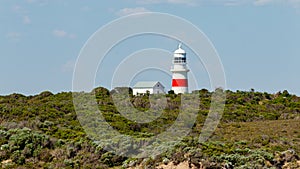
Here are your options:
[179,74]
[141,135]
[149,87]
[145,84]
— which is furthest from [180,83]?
[141,135]

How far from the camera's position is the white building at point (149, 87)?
46688mm

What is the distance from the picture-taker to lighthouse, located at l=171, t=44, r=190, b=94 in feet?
155

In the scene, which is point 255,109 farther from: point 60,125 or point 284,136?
point 60,125

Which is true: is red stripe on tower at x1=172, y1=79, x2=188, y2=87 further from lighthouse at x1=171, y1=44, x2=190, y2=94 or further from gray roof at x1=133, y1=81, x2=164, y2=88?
gray roof at x1=133, y1=81, x2=164, y2=88

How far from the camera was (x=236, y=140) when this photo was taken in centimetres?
2684

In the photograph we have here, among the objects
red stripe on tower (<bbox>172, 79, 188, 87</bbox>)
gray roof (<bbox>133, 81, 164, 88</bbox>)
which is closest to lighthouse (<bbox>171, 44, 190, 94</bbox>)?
red stripe on tower (<bbox>172, 79, 188, 87</bbox>)

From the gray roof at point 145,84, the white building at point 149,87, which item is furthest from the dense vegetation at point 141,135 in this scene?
the gray roof at point 145,84

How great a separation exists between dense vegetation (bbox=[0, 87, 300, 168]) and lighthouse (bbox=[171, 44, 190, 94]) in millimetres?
6832

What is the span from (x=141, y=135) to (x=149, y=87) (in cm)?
2080

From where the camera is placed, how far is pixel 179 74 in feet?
156

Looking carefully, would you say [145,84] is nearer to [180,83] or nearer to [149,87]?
[149,87]

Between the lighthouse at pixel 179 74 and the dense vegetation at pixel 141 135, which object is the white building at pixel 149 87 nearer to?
the lighthouse at pixel 179 74

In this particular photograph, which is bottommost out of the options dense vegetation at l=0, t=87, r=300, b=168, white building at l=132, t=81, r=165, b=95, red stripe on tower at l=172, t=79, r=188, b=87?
dense vegetation at l=0, t=87, r=300, b=168

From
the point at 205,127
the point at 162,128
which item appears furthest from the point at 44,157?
the point at 205,127
